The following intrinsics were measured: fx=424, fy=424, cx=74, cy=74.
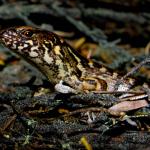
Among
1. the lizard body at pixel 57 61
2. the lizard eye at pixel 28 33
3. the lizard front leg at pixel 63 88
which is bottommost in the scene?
the lizard front leg at pixel 63 88

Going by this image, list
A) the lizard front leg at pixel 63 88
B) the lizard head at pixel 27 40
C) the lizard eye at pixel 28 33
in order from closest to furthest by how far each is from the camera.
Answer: the lizard front leg at pixel 63 88
the lizard head at pixel 27 40
the lizard eye at pixel 28 33

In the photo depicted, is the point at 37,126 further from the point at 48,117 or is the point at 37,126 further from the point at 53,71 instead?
the point at 53,71

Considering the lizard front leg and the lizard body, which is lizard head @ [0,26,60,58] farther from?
the lizard front leg

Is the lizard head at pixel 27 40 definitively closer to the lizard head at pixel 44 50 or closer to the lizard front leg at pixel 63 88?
the lizard head at pixel 44 50

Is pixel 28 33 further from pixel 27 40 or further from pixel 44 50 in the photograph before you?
pixel 44 50

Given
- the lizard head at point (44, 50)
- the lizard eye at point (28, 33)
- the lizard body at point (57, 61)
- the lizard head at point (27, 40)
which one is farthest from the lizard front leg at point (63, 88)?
the lizard eye at point (28, 33)

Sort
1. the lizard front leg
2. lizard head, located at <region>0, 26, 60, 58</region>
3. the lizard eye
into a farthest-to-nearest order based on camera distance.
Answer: the lizard eye
lizard head, located at <region>0, 26, 60, 58</region>
the lizard front leg

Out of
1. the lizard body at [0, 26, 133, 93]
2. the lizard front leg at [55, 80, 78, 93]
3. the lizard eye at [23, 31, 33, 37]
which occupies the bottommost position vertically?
the lizard front leg at [55, 80, 78, 93]

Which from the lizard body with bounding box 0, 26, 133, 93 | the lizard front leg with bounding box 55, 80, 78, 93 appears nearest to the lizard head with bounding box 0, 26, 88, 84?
the lizard body with bounding box 0, 26, 133, 93
